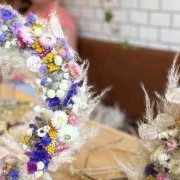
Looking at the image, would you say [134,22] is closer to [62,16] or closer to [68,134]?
[62,16]

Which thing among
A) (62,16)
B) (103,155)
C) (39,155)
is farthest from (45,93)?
(62,16)

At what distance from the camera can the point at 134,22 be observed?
2150mm

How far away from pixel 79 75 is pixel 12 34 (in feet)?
0.56

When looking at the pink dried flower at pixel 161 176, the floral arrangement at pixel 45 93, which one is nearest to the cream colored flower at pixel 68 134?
the floral arrangement at pixel 45 93

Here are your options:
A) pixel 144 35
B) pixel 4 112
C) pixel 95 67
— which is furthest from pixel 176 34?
pixel 4 112

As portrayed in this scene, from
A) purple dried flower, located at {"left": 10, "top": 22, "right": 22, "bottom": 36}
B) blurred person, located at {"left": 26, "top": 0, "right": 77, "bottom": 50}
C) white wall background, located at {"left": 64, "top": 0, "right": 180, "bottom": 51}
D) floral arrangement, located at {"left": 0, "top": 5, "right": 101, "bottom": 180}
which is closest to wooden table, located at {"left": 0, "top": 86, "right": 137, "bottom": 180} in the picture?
floral arrangement, located at {"left": 0, "top": 5, "right": 101, "bottom": 180}

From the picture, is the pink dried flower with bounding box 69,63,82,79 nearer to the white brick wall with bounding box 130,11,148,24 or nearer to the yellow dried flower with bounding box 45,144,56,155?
the yellow dried flower with bounding box 45,144,56,155

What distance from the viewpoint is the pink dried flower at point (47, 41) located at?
87cm

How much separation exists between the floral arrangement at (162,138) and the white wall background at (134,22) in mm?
1218

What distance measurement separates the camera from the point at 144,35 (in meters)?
2.11

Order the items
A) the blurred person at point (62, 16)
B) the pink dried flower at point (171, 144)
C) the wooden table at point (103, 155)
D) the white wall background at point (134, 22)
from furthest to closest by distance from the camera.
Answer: the blurred person at point (62, 16) → the white wall background at point (134, 22) → the wooden table at point (103, 155) → the pink dried flower at point (171, 144)

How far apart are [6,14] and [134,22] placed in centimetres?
134

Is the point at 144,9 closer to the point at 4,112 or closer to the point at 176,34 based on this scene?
the point at 176,34

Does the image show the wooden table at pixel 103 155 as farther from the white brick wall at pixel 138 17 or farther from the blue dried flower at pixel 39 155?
the white brick wall at pixel 138 17
